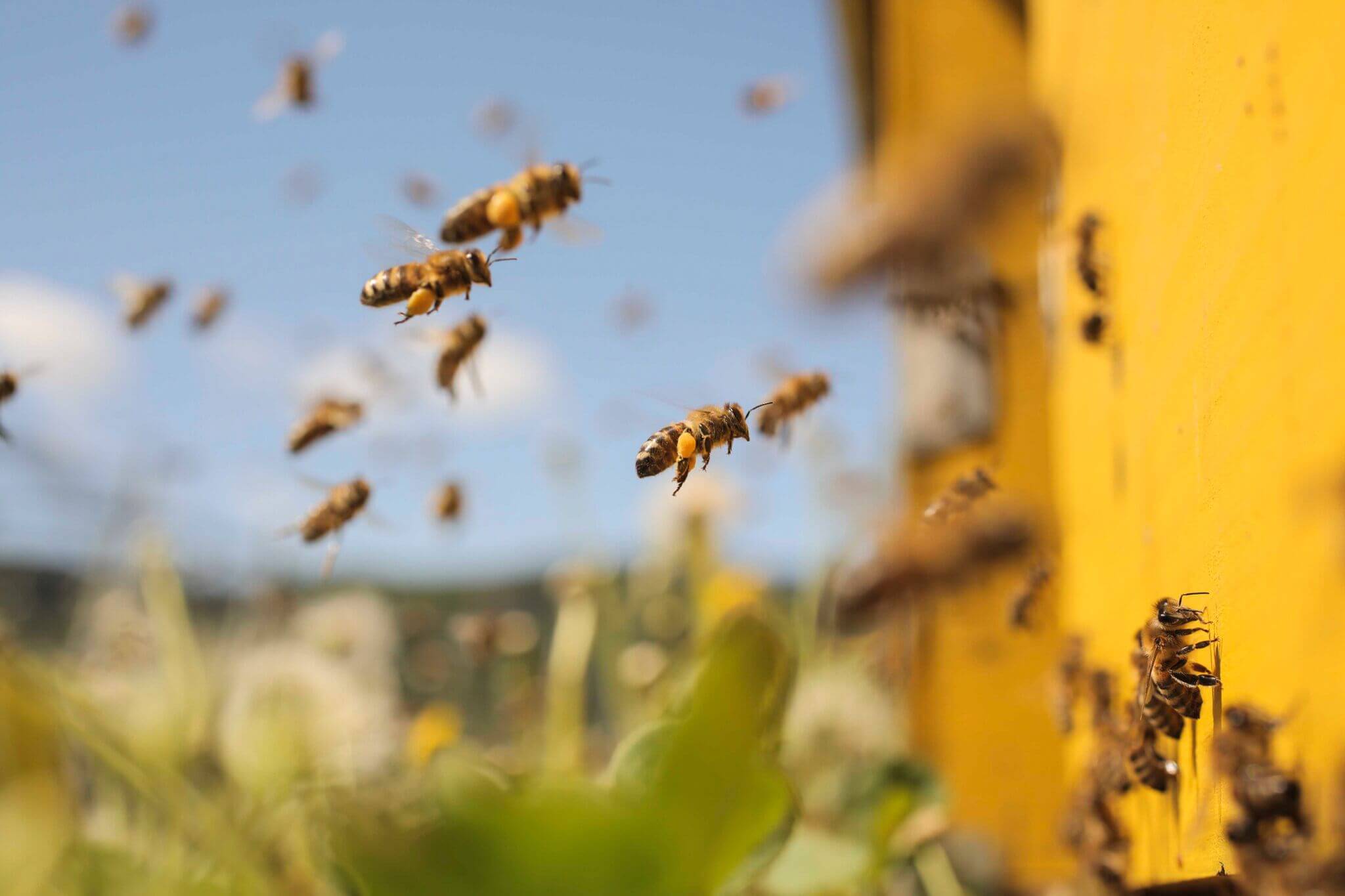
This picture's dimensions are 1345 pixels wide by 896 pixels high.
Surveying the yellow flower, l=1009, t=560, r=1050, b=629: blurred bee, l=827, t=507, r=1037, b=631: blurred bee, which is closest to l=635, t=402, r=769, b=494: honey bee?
l=1009, t=560, r=1050, b=629: blurred bee

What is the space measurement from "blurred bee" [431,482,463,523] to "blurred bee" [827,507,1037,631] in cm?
57

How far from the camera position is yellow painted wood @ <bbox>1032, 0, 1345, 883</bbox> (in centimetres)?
29

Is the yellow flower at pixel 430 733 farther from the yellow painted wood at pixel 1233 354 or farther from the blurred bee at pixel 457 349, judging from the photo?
the yellow painted wood at pixel 1233 354

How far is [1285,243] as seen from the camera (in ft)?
1.01

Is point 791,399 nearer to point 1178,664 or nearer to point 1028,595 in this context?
point 1028,595

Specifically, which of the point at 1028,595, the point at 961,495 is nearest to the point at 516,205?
the point at 961,495

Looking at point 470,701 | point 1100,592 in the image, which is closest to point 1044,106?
point 1100,592

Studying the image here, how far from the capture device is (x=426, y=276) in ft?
2.39

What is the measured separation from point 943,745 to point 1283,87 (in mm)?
1450

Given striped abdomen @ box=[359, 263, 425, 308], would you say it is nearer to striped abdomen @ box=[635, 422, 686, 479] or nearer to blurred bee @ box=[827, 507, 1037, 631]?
striped abdomen @ box=[635, 422, 686, 479]

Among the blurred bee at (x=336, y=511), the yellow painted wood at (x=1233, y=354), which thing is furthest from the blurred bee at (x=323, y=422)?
the yellow painted wood at (x=1233, y=354)

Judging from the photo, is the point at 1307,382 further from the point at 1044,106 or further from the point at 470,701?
the point at 470,701

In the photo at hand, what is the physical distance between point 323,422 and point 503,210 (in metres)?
0.46

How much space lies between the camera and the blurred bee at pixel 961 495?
2.53 feet
